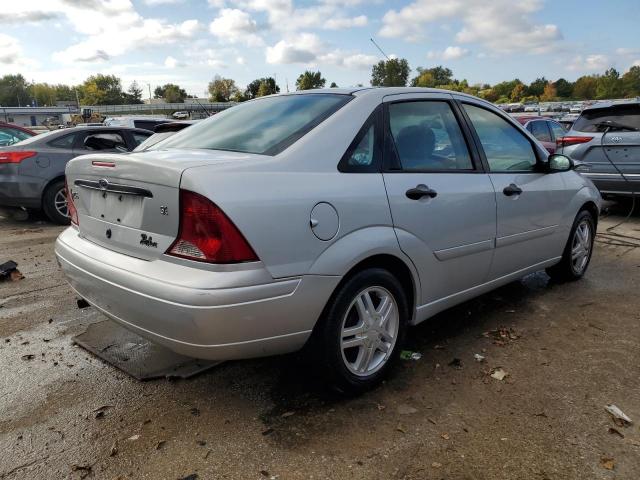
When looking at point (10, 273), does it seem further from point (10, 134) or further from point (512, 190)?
point (10, 134)

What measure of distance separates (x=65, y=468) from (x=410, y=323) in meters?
1.98

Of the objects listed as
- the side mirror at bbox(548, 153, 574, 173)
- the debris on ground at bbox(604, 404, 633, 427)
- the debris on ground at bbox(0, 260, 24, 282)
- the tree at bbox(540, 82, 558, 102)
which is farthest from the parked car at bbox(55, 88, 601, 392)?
the tree at bbox(540, 82, 558, 102)

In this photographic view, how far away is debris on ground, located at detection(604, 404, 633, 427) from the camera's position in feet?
8.72

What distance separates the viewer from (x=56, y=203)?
7980 mm

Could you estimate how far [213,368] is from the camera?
3.29 m

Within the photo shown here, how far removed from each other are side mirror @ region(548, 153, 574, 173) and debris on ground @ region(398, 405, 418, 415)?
94.5 inches

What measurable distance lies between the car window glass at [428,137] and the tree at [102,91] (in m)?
153

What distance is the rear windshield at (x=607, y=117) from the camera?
7414 mm

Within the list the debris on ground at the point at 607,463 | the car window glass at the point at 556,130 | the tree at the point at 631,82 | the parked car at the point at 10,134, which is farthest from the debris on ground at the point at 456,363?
the tree at the point at 631,82

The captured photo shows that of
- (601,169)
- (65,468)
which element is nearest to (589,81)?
(601,169)

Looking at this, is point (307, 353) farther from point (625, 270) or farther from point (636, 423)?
point (625, 270)

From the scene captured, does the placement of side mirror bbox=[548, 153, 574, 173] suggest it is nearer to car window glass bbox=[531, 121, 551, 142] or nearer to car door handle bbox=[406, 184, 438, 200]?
car door handle bbox=[406, 184, 438, 200]

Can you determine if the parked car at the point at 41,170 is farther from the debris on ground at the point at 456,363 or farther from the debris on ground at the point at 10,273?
the debris on ground at the point at 456,363

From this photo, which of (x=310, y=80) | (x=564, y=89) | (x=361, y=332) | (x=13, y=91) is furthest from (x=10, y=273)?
(x=13, y=91)
